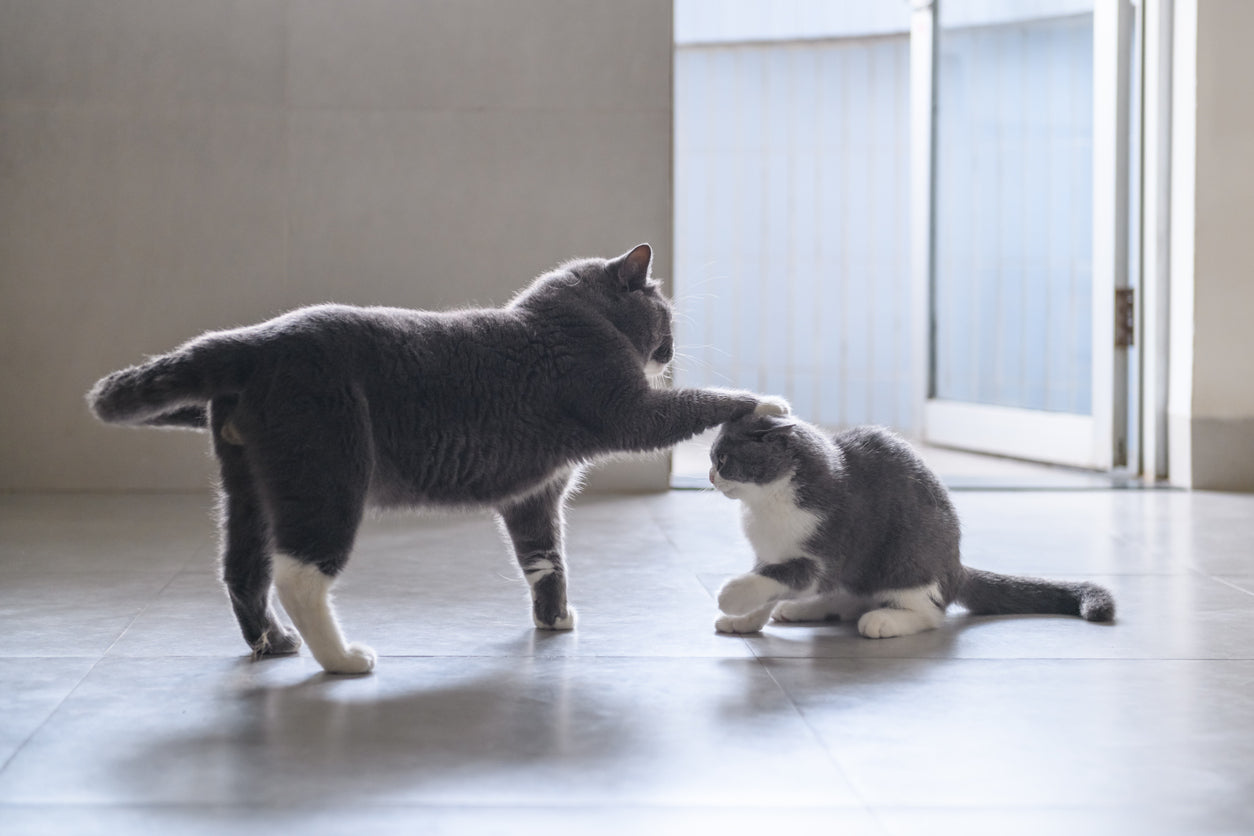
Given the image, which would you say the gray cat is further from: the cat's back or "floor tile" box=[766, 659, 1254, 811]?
"floor tile" box=[766, 659, 1254, 811]

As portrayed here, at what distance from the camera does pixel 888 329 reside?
568 centimetres

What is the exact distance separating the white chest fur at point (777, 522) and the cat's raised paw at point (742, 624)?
0.11 m

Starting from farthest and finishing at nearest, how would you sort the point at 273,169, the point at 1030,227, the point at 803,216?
the point at 803,216, the point at 1030,227, the point at 273,169

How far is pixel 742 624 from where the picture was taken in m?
2.10

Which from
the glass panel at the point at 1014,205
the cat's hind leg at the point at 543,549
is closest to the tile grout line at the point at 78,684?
the cat's hind leg at the point at 543,549

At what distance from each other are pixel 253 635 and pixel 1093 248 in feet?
10.3

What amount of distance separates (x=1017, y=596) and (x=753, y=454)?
23.5 inches

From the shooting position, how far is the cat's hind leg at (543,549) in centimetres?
213

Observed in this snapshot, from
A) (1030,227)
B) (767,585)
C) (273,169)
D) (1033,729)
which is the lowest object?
(1033,729)

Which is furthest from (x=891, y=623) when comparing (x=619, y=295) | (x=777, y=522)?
(x=619, y=295)

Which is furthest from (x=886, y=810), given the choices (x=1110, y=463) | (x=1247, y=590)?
(x=1110, y=463)

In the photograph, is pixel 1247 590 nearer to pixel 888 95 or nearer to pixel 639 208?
pixel 639 208

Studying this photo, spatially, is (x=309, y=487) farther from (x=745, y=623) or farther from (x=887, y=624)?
(x=887, y=624)

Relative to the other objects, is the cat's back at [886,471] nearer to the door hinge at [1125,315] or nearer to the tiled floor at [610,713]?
the tiled floor at [610,713]
